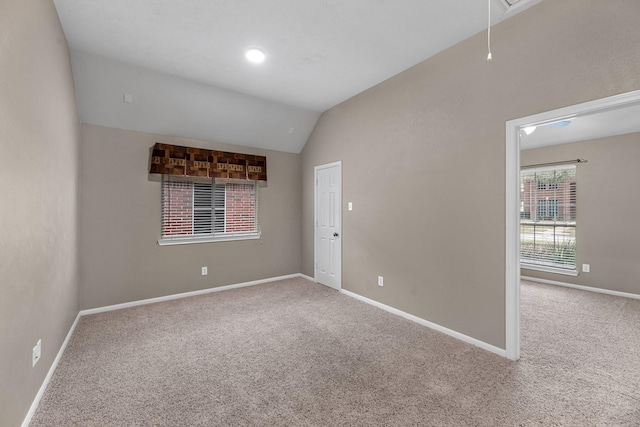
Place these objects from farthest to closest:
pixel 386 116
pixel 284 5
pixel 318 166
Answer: pixel 318 166 < pixel 386 116 < pixel 284 5

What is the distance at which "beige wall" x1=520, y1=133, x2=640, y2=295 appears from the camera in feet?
13.8

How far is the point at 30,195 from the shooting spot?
179 centimetres

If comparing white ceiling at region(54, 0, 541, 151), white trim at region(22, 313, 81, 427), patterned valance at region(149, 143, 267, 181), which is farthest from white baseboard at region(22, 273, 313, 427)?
white ceiling at region(54, 0, 541, 151)

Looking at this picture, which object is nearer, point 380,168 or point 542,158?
point 380,168

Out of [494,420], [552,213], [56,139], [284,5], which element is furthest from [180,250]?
[552,213]

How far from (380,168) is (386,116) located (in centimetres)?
67

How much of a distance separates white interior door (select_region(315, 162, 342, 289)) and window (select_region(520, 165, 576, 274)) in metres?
3.79

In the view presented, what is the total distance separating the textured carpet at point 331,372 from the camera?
1796 mm

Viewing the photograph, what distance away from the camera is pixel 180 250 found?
419 centimetres

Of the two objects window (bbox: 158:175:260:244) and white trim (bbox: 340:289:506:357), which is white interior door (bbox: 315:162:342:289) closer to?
white trim (bbox: 340:289:506:357)

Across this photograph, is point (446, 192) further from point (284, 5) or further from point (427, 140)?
point (284, 5)

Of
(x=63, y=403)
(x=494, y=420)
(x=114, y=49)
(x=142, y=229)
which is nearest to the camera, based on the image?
(x=494, y=420)

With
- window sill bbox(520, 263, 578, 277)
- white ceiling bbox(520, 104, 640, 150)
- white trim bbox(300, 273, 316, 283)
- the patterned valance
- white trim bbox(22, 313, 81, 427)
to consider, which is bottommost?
white trim bbox(22, 313, 81, 427)

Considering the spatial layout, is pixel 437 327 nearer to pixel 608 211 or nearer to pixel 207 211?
pixel 207 211
